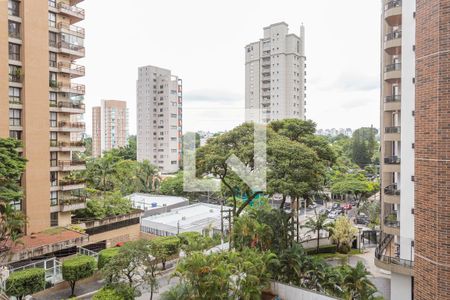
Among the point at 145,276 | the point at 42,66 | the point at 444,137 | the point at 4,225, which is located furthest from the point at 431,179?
the point at 42,66

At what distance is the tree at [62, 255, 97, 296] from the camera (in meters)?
11.5

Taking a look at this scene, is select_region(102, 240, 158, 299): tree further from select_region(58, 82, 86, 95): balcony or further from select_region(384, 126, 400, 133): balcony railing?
select_region(58, 82, 86, 95): balcony

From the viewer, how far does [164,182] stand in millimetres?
31750

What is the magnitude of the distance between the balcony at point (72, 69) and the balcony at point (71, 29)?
62.0 inches

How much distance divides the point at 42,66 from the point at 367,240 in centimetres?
1965

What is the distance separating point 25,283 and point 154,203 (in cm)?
1415

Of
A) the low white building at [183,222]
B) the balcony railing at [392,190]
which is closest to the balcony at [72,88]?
the low white building at [183,222]

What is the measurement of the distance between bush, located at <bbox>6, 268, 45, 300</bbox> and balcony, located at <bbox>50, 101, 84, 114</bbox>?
8801mm

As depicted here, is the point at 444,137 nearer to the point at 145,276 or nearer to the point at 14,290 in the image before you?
the point at 145,276

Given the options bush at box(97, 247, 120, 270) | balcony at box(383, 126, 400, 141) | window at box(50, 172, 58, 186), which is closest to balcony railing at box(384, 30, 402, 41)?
balcony at box(383, 126, 400, 141)

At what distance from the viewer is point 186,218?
68.0 ft

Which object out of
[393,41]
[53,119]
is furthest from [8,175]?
[393,41]

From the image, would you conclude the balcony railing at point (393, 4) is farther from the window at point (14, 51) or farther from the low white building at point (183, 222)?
the window at point (14, 51)

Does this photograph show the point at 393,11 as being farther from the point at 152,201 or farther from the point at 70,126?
the point at 152,201
